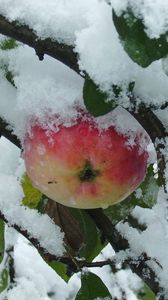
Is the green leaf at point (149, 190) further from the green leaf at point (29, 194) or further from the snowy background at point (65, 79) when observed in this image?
the green leaf at point (29, 194)

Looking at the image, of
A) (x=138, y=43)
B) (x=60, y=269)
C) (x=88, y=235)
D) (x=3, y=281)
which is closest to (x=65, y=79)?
(x=138, y=43)

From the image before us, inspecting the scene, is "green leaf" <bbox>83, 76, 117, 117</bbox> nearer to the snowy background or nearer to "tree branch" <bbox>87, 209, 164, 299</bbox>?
the snowy background

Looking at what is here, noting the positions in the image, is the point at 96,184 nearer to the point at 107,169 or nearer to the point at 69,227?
the point at 107,169

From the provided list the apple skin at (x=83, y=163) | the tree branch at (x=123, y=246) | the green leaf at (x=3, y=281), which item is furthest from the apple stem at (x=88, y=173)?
the green leaf at (x=3, y=281)

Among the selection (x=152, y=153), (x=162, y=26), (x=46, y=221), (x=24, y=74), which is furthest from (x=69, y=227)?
(x=162, y=26)

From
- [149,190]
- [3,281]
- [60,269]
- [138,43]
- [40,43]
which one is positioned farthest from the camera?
[3,281]

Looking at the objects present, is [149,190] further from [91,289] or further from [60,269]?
[60,269]
